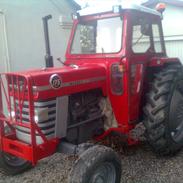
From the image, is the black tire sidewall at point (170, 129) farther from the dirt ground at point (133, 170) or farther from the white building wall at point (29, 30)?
the white building wall at point (29, 30)

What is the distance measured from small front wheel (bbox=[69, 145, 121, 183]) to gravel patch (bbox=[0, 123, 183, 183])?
17.0 inches

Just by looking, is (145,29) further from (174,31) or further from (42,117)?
(174,31)

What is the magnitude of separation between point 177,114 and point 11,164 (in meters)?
2.49

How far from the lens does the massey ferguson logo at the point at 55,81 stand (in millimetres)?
3080

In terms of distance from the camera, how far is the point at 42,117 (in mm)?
3059

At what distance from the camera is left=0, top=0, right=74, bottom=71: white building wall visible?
6.32 m

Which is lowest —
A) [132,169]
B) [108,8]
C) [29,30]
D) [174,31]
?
[132,169]

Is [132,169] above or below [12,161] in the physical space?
below

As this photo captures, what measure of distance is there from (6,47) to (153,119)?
3.78 metres

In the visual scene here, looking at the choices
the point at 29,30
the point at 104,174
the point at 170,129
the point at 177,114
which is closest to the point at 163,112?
the point at 170,129

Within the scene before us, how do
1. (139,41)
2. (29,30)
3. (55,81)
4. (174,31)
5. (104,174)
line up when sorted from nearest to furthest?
1. (55,81)
2. (104,174)
3. (139,41)
4. (29,30)
5. (174,31)

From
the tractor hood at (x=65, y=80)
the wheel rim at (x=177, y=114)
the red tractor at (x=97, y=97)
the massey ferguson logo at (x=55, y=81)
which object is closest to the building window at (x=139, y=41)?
the red tractor at (x=97, y=97)

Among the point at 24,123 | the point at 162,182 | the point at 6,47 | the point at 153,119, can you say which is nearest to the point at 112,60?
the point at 153,119

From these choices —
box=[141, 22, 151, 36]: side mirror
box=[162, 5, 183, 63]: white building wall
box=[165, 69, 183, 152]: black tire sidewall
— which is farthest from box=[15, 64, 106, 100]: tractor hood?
box=[162, 5, 183, 63]: white building wall
